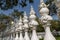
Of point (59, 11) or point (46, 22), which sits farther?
point (46, 22)

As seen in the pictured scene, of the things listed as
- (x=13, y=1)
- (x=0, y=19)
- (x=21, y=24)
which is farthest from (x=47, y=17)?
(x=0, y=19)

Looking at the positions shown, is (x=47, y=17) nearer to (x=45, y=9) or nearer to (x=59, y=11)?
(x=45, y=9)

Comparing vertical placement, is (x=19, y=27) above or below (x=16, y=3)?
below

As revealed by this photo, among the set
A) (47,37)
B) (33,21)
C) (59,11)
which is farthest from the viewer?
(33,21)

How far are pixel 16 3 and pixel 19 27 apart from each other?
4314mm

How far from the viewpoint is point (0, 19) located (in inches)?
1519

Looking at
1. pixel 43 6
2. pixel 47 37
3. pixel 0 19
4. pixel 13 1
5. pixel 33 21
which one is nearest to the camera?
pixel 47 37

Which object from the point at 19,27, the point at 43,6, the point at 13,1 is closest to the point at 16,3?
the point at 13,1

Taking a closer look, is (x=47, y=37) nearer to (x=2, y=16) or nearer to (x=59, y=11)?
(x=59, y=11)

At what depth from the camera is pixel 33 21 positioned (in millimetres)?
5516

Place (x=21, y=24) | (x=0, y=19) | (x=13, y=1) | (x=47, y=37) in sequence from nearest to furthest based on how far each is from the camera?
1. (x=47, y=37)
2. (x=21, y=24)
3. (x=13, y=1)
4. (x=0, y=19)

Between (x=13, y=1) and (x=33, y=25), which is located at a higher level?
(x=13, y=1)

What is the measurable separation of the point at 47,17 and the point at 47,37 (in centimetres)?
48

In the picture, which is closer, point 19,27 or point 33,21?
point 33,21
